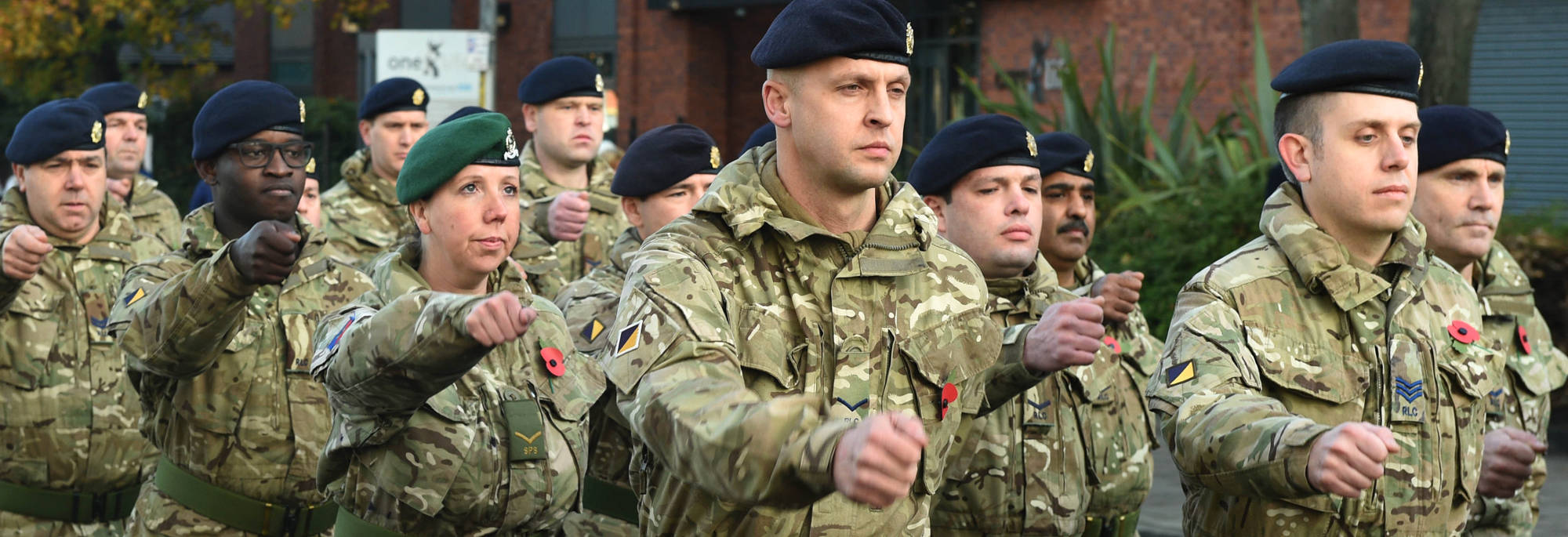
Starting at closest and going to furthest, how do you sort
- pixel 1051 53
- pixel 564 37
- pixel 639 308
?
1. pixel 639 308
2. pixel 1051 53
3. pixel 564 37

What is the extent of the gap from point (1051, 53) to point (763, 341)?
62.9 feet

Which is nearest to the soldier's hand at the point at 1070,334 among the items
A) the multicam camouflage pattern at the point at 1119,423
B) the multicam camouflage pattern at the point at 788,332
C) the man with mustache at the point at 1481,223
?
the multicam camouflage pattern at the point at 788,332

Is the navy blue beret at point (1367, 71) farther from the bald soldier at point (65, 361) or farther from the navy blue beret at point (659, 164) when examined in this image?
the bald soldier at point (65, 361)

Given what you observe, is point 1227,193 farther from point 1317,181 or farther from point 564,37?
point 564,37

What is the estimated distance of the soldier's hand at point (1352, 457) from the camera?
333cm

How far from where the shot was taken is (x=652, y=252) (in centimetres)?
358

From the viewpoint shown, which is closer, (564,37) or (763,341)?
(763,341)

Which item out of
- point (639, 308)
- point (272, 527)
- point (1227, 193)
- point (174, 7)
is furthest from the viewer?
point (174, 7)

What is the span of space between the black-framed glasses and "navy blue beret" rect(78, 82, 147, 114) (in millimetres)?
4554

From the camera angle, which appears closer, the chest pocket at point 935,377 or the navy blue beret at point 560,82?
the chest pocket at point 935,377

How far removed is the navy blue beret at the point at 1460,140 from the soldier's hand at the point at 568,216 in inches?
130

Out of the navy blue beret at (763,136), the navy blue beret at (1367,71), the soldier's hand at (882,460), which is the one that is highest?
the navy blue beret at (1367,71)

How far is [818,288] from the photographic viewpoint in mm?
3691

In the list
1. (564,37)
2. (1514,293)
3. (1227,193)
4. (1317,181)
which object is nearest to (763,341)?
(1317,181)
